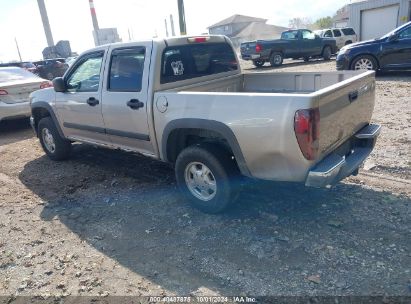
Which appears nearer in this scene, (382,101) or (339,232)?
(339,232)

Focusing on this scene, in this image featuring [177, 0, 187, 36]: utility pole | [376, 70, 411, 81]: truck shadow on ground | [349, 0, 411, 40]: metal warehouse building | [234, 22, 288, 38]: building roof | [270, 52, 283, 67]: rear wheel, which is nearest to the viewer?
[376, 70, 411, 81]: truck shadow on ground

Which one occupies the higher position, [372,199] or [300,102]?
[300,102]

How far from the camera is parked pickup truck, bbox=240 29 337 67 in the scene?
727 inches

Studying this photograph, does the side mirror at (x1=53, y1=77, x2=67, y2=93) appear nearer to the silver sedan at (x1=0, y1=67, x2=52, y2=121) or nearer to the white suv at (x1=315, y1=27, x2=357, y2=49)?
the silver sedan at (x1=0, y1=67, x2=52, y2=121)

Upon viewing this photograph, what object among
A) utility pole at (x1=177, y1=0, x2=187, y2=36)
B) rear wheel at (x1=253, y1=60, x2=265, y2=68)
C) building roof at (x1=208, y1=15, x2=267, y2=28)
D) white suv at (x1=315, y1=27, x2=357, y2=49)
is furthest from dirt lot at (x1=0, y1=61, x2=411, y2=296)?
building roof at (x1=208, y1=15, x2=267, y2=28)

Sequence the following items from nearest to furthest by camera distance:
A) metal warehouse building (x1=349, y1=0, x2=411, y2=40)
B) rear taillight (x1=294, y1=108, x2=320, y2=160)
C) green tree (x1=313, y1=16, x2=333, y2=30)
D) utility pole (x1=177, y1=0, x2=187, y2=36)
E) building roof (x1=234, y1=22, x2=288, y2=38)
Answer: rear taillight (x1=294, y1=108, x2=320, y2=160), utility pole (x1=177, y1=0, x2=187, y2=36), metal warehouse building (x1=349, y1=0, x2=411, y2=40), green tree (x1=313, y1=16, x2=333, y2=30), building roof (x1=234, y1=22, x2=288, y2=38)

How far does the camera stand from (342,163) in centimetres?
326

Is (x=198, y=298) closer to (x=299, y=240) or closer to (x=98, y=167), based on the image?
(x=299, y=240)

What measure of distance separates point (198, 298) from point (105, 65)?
10.3 ft

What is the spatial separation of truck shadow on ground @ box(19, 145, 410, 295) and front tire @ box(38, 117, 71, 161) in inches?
41.3

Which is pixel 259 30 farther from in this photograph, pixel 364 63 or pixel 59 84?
pixel 59 84

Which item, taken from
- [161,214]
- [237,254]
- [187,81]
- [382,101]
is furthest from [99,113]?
[382,101]

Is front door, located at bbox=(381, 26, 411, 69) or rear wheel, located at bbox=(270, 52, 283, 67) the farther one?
rear wheel, located at bbox=(270, 52, 283, 67)

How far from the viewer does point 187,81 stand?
4375mm
